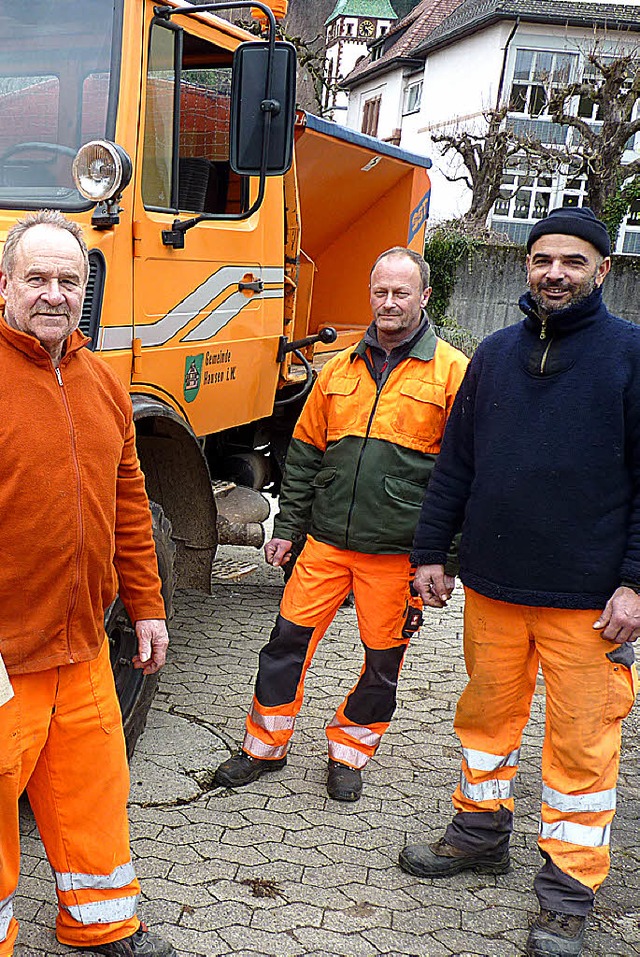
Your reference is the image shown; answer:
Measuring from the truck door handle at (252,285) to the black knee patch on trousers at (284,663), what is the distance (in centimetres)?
133

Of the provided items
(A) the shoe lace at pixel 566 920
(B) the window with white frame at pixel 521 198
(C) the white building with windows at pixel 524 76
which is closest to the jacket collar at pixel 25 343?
(A) the shoe lace at pixel 566 920

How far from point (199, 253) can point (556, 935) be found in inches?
96.4

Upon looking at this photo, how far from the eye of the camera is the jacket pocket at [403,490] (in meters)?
3.30

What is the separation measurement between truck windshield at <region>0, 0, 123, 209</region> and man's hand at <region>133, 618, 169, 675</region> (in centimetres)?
140

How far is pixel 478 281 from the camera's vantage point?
55.3ft

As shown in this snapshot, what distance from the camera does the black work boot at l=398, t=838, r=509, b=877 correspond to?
3.04m

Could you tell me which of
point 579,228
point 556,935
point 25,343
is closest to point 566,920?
point 556,935

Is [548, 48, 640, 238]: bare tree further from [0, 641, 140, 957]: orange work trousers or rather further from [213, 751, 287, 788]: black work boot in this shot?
[0, 641, 140, 957]: orange work trousers

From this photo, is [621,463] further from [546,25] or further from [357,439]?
[546,25]

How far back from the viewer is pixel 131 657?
10.7ft

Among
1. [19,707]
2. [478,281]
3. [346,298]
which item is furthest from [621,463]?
[478,281]

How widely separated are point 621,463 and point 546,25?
24.9 m

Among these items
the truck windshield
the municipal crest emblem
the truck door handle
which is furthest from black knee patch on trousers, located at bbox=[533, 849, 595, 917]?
the truck windshield

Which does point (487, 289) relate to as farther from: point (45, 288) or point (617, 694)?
point (45, 288)
